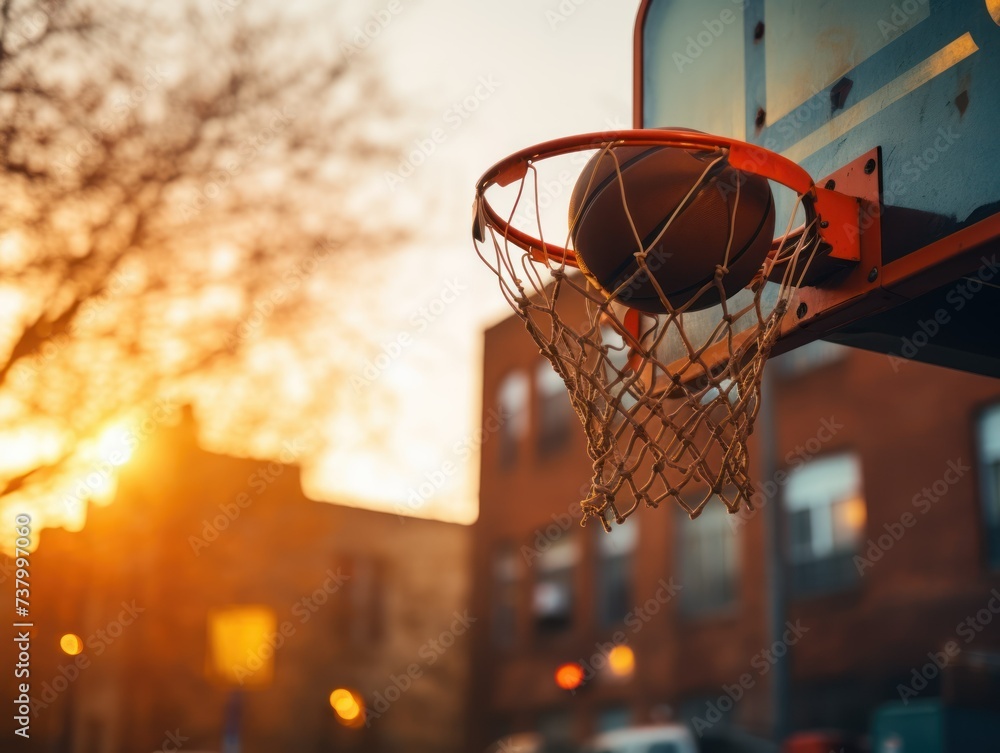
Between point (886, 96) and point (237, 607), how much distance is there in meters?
13.9

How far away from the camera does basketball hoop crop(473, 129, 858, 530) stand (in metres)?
3.62

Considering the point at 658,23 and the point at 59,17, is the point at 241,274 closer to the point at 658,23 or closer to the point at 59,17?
the point at 59,17

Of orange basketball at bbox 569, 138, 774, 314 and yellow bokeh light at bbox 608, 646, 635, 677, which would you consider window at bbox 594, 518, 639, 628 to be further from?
orange basketball at bbox 569, 138, 774, 314

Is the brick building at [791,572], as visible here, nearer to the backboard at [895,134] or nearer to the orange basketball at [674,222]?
the backboard at [895,134]

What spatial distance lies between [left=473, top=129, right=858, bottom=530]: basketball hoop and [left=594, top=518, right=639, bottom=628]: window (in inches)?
604

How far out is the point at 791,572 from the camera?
629 inches

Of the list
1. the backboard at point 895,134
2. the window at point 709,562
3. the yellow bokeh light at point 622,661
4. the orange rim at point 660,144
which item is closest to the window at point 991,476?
the window at point 709,562

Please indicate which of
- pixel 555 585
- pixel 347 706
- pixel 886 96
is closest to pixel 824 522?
pixel 555 585

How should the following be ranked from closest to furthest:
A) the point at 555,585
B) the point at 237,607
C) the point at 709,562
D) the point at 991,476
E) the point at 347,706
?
1. the point at 991,476
2. the point at 237,607
3. the point at 709,562
4. the point at 555,585
5. the point at 347,706

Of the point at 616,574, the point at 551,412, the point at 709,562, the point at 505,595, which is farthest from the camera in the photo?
the point at 505,595

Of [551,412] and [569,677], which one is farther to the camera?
[551,412]

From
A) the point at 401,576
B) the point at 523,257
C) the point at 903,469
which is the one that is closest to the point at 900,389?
the point at 903,469

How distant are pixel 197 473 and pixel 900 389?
9.37m

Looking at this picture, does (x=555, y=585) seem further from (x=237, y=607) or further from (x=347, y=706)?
(x=347, y=706)
